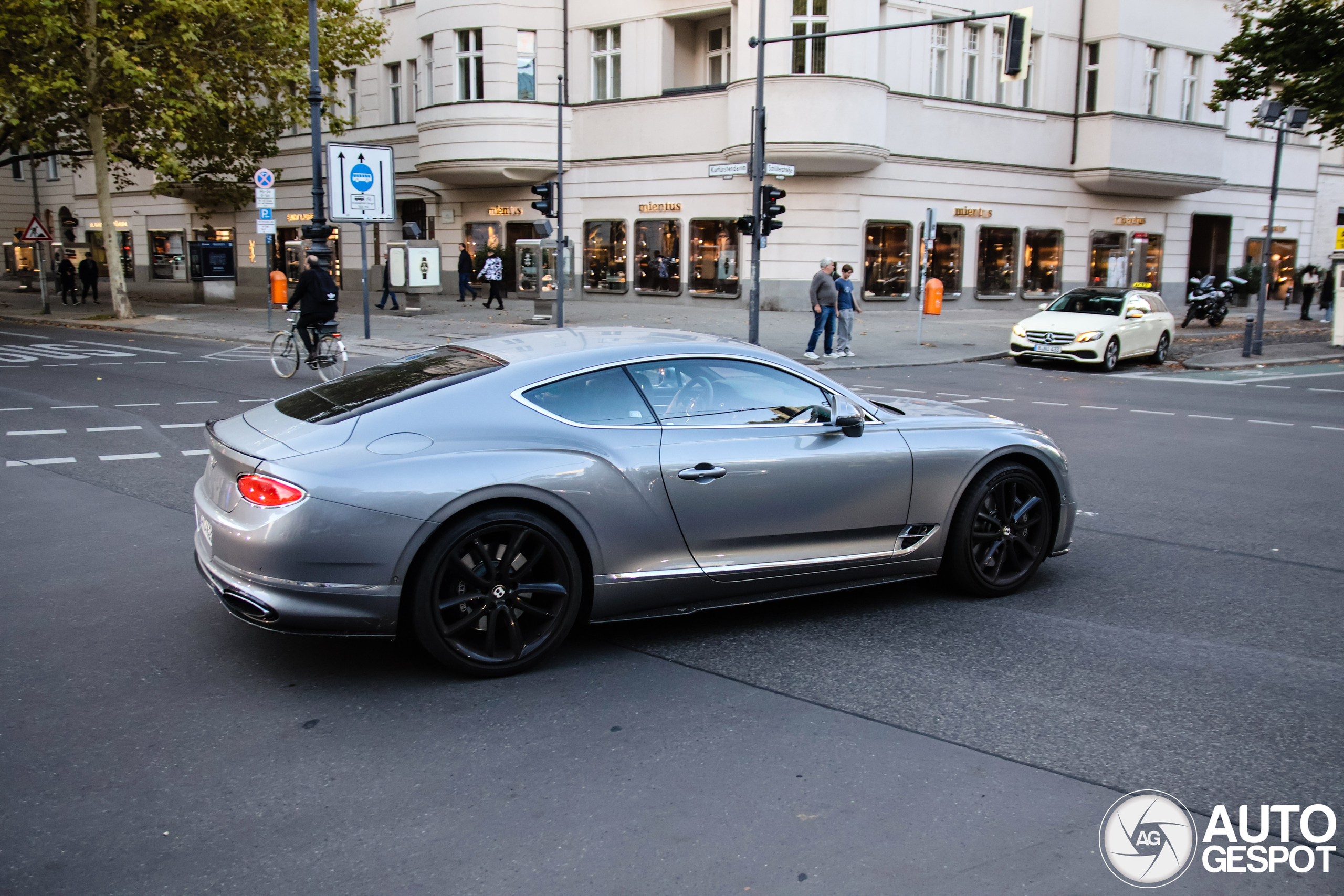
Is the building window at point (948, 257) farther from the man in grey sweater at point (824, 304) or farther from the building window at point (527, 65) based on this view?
the building window at point (527, 65)

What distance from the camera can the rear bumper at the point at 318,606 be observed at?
4.20 m

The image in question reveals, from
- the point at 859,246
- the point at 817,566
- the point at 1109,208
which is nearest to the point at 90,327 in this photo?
the point at 859,246

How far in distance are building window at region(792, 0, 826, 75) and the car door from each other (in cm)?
2462

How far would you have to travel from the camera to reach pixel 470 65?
1277 inches

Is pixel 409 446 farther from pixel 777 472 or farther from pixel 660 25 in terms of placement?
pixel 660 25

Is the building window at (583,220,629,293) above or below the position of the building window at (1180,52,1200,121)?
below

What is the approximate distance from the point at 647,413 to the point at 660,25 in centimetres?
2865

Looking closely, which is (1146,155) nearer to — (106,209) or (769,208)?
(769,208)

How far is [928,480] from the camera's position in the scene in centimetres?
543

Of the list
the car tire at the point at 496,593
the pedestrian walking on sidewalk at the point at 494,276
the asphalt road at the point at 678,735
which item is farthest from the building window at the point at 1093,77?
the car tire at the point at 496,593

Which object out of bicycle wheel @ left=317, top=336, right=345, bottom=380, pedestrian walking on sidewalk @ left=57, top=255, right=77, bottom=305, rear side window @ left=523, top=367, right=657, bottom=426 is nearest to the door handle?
rear side window @ left=523, top=367, right=657, bottom=426

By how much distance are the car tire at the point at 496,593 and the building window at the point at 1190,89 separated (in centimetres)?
3648

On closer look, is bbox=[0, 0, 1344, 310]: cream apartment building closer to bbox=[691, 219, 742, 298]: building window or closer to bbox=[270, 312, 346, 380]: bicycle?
bbox=[691, 219, 742, 298]: building window

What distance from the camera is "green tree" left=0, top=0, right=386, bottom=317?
81.2ft
